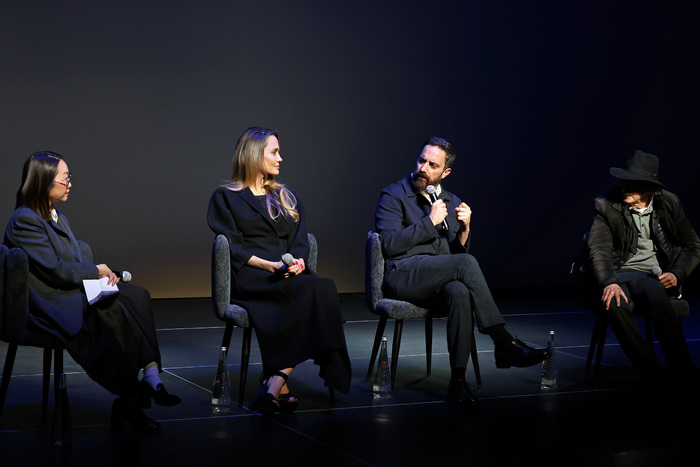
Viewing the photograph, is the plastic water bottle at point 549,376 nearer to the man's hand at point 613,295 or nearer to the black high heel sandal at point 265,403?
the man's hand at point 613,295

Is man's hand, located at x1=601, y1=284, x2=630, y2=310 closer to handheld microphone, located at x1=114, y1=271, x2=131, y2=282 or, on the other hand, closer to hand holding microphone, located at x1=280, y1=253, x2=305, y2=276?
hand holding microphone, located at x1=280, y1=253, x2=305, y2=276

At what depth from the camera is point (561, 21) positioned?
27.3ft

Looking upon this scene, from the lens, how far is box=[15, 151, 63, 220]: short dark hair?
3.46 metres

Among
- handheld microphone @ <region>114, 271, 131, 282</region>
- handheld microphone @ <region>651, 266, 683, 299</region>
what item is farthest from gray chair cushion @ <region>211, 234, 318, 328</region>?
handheld microphone @ <region>651, 266, 683, 299</region>

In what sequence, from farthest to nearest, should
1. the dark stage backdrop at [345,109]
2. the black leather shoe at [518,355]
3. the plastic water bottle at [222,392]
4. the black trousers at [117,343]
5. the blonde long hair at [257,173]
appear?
1. the dark stage backdrop at [345,109]
2. the blonde long hair at [257,173]
3. the black leather shoe at [518,355]
4. the plastic water bottle at [222,392]
5. the black trousers at [117,343]

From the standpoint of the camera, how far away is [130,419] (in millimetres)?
3277

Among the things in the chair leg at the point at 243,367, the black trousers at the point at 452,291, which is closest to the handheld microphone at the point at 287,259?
the chair leg at the point at 243,367

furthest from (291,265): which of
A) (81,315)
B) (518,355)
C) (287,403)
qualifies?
(518,355)

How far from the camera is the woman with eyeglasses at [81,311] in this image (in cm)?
334

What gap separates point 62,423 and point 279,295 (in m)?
1.12

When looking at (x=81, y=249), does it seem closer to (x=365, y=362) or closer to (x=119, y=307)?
(x=119, y=307)

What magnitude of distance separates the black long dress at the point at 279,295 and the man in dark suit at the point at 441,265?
0.45 meters

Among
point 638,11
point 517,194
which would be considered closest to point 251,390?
point 517,194

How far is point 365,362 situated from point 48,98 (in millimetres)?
3424
